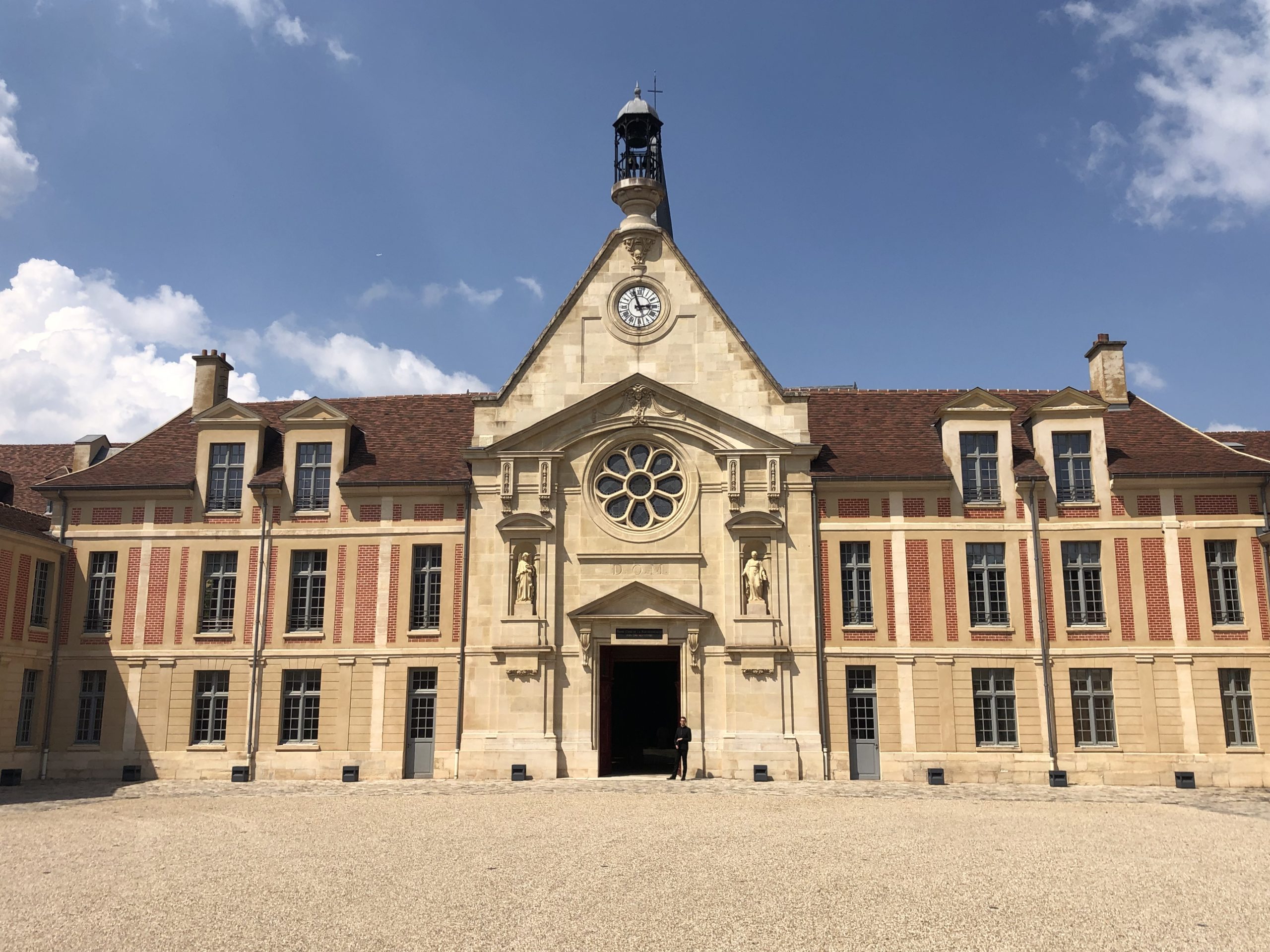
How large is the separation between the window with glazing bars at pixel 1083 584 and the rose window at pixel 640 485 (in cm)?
1018

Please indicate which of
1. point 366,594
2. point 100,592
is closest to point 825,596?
point 366,594

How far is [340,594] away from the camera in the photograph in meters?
28.1

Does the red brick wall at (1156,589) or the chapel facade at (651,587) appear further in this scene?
the red brick wall at (1156,589)

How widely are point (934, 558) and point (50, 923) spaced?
21.5 m

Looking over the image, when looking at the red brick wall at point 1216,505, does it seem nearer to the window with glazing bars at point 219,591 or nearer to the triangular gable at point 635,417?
the triangular gable at point 635,417

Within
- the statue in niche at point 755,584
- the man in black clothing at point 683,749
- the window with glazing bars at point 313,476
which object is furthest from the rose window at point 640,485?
the window with glazing bars at point 313,476

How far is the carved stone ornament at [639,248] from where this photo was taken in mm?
28984

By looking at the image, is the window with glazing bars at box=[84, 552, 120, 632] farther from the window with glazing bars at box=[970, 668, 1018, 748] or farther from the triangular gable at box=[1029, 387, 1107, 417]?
the triangular gable at box=[1029, 387, 1107, 417]

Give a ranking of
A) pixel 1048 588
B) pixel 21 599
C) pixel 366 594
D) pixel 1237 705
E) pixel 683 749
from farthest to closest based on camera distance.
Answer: pixel 366 594, pixel 1048 588, pixel 21 599, pixel 1237 705, pixel 683 749

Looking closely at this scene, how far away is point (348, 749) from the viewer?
1068 inches

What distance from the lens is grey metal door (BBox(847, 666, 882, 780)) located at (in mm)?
26453

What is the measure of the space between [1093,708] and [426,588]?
56.9ft

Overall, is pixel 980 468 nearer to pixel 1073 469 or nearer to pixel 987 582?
pixel 1073 469

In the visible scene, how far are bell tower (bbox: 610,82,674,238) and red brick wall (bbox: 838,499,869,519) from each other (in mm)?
9526
